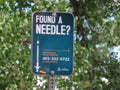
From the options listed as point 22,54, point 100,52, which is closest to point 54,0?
point 22,54

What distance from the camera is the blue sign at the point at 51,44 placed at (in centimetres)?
257

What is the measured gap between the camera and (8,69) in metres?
5.67

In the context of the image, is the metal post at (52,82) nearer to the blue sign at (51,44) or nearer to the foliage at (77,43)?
the blue sign at (51,44)

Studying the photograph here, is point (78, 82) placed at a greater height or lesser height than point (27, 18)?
lesser

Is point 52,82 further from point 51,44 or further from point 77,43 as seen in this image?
point 77,43

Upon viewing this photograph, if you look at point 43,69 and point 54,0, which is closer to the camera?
point 43,69

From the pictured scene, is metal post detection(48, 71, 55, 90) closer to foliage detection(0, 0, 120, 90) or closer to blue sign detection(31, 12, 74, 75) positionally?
blue sign detection(31, 12, 74, 75)

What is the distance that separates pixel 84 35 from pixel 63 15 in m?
6.17

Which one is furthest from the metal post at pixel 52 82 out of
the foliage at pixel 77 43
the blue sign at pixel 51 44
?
the foliage at pixel 77 43

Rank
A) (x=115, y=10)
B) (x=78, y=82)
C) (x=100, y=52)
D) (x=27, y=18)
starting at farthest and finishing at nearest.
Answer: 1. (x=115, y=10)
2. (x=100, y=52)
3. (x=78, y=82)
4. (x=27, y=18)

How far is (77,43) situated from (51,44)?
16.7 ft

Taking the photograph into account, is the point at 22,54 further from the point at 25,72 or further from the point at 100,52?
the point at 100,52

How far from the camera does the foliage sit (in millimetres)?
5664

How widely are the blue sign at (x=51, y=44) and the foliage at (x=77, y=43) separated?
2782 millimetres
